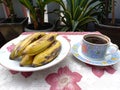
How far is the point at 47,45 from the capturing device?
450 millimetres

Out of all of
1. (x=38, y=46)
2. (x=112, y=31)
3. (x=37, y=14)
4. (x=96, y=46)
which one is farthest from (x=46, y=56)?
(x=37, y=14)

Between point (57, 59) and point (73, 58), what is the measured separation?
0.31 ft

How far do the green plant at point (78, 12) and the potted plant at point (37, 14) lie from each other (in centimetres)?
14

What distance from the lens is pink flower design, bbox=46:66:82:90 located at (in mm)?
409

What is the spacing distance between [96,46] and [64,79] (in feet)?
0.45

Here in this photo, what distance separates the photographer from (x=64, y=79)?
0.43 metres

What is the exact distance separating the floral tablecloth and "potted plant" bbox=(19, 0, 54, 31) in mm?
793

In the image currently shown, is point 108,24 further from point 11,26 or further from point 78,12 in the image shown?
point 11,26

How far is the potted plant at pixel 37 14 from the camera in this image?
1.17 metres

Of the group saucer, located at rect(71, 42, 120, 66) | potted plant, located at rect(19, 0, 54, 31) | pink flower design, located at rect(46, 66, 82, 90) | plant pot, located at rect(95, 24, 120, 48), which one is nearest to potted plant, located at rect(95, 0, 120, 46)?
plant pot, located at rect(95, 24, 120, 48)

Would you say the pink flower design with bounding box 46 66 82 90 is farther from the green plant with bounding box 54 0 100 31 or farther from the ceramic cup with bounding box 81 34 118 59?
the green plant with bounding box 54 0 100 31

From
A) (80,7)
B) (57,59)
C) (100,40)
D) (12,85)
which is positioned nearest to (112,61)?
(100,40)

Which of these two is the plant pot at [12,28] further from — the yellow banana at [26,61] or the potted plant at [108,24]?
the yellow banana at [26,61]

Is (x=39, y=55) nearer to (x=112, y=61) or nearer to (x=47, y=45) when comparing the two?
(x=47, y=45)
